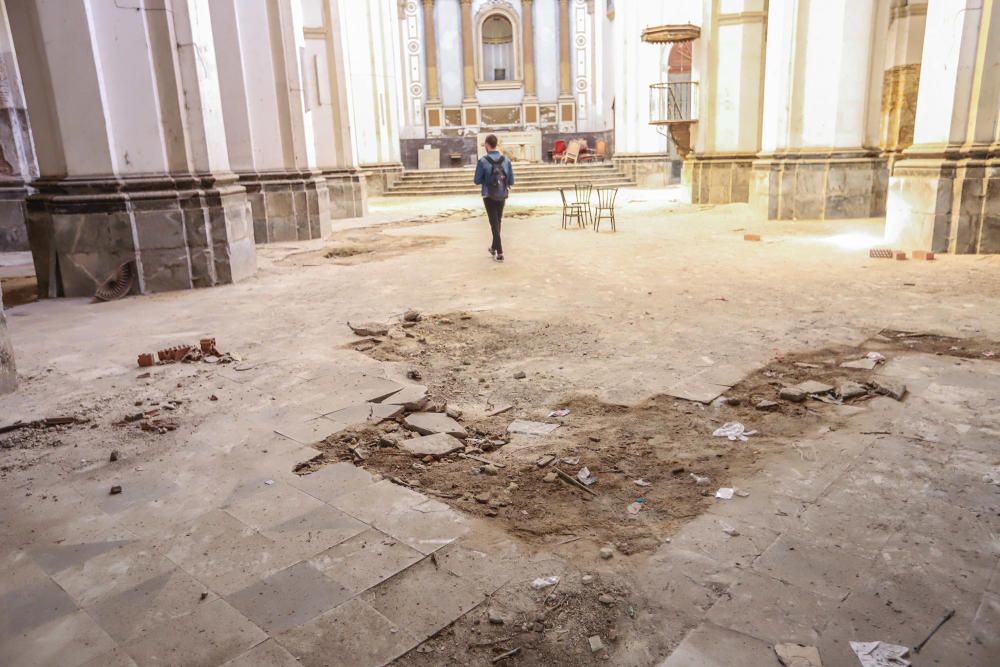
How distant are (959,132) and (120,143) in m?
10.1

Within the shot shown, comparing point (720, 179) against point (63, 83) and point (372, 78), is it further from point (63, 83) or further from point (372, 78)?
point (63, 83)

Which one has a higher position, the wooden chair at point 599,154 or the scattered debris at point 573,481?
the wooden chair at point 599,154

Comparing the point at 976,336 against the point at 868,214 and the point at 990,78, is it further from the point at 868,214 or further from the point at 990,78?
the point at 868,214

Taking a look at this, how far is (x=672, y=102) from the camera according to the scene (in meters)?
21.2

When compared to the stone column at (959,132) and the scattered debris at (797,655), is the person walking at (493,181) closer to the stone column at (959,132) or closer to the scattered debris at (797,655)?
the stone column at (959,132)

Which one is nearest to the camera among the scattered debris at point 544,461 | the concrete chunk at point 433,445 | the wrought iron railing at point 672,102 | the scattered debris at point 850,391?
the scattered debris at point 544,461

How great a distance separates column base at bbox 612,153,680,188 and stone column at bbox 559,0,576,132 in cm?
740

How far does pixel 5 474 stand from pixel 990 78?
1057 centimetres

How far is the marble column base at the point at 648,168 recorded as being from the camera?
2336 cm

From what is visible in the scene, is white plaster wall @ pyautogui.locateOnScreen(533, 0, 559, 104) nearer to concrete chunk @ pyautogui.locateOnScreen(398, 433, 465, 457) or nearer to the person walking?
the person walking

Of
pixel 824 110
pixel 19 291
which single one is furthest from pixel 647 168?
pixel 19 291

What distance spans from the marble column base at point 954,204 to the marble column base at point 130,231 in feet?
28.8

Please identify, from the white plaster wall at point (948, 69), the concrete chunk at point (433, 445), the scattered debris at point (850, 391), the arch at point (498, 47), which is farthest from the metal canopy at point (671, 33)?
the concrete chunk at point (433, 445)

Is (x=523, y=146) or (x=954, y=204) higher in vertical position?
(x=523, y=146)
